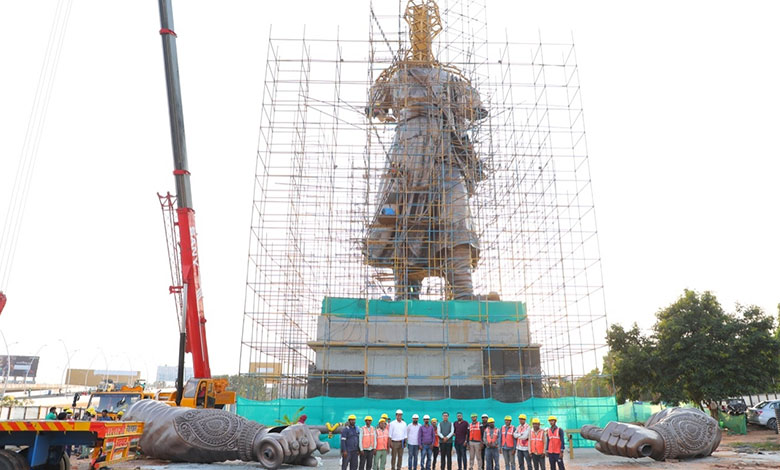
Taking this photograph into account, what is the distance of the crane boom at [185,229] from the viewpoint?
16766 millimetres

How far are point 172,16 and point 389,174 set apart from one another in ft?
33.2

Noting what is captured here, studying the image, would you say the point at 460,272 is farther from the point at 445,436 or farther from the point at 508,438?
the point at 508,438

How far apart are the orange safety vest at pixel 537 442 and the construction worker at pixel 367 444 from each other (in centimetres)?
301

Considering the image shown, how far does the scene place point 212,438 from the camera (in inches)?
499

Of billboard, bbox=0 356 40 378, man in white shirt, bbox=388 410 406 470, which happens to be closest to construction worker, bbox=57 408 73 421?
man in white shirt, bbox=388 410 406 470

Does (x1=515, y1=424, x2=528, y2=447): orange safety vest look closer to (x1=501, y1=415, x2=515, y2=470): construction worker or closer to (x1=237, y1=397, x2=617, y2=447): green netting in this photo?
(x1=501, y1=415, x2=515, y2=470): construction worker

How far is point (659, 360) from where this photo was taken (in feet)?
84.6

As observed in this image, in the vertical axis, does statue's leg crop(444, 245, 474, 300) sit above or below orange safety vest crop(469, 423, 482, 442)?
above

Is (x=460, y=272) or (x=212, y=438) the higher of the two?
(x=460, y=272)

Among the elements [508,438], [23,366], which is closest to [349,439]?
[508,438]

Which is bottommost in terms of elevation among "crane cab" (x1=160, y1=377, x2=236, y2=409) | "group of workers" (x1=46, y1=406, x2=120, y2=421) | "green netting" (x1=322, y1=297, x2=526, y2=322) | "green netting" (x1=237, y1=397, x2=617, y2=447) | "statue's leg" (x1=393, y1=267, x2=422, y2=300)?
"group of workers" (x1=46, y1=406, x2=120, y2=421)

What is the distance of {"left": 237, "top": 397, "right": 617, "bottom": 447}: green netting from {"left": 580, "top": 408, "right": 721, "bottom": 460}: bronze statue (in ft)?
8.54

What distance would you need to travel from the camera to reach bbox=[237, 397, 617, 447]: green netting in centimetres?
1709

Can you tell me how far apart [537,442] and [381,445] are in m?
2.97
